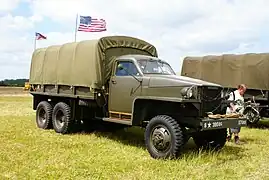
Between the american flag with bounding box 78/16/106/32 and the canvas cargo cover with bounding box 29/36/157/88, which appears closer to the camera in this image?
the canvas cargo cover with bounding box 29/36/157/88

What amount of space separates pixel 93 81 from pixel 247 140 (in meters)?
4.77

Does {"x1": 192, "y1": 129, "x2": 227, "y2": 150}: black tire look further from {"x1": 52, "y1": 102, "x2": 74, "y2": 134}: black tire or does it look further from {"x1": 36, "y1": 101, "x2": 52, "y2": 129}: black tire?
{"x1": 36, "y1": 101, "x2": 52, "y2": 129}: black tire

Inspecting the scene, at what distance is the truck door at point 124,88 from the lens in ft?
31.0

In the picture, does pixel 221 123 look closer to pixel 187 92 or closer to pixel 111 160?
pixel 187 92

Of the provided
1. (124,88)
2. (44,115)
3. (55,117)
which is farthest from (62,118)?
(124,88)

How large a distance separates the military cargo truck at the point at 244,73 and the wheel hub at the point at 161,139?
6.03 m

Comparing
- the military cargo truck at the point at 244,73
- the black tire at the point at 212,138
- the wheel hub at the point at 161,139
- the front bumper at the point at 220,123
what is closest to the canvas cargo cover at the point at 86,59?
the wheel hub at the point at 161,139

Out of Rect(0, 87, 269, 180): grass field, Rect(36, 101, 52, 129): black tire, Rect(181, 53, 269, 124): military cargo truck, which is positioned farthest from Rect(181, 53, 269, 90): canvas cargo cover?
Rect(36, 101, 52, 129): black tire

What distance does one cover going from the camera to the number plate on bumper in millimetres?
7965

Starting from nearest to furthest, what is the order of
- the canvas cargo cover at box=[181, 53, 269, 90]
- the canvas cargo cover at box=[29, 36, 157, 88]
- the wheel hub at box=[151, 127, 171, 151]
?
the wheel hub at box=[151, 127, 171, 151] < the canvas cargo cover at box=[29, 36, 157, 88] < the canvas cargo cover at box=[181, 53, 269, 90]

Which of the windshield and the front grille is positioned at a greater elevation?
the windshield

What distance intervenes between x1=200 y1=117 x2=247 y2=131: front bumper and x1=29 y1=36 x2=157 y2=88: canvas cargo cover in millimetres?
3473

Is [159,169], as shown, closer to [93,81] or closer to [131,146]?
[131,146]

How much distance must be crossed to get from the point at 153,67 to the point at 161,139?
226 centimetres
